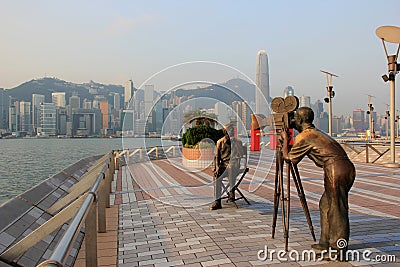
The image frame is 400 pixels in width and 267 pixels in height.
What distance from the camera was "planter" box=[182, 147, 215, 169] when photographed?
44.6 ft

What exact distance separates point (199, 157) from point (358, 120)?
164ft

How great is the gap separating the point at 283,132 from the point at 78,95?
54506 millimetres

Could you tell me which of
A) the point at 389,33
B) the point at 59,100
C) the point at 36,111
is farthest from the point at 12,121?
the point at 389,33

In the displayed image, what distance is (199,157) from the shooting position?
14.0 m

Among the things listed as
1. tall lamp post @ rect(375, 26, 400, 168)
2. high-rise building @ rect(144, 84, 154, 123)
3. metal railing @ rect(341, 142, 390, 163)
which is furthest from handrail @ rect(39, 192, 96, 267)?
metal railing @ rect(341, 142, 390, 163)

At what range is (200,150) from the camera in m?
13.8

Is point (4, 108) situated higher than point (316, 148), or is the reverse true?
point (4, 108)

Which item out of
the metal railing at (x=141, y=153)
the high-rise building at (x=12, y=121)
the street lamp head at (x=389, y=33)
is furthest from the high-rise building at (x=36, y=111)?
the street lamp head at (x=389, y=33)

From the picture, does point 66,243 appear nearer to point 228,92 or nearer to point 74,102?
point 228,92

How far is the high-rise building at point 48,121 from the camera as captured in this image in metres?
52.0

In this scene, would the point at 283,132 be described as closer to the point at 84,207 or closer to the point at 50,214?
the point at 84,207

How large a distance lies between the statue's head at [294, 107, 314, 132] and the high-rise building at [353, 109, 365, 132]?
55.2 meters

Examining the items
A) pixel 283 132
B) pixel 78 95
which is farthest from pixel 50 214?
pixel 78 95

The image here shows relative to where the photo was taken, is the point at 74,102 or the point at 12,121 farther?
the point at 12,121
